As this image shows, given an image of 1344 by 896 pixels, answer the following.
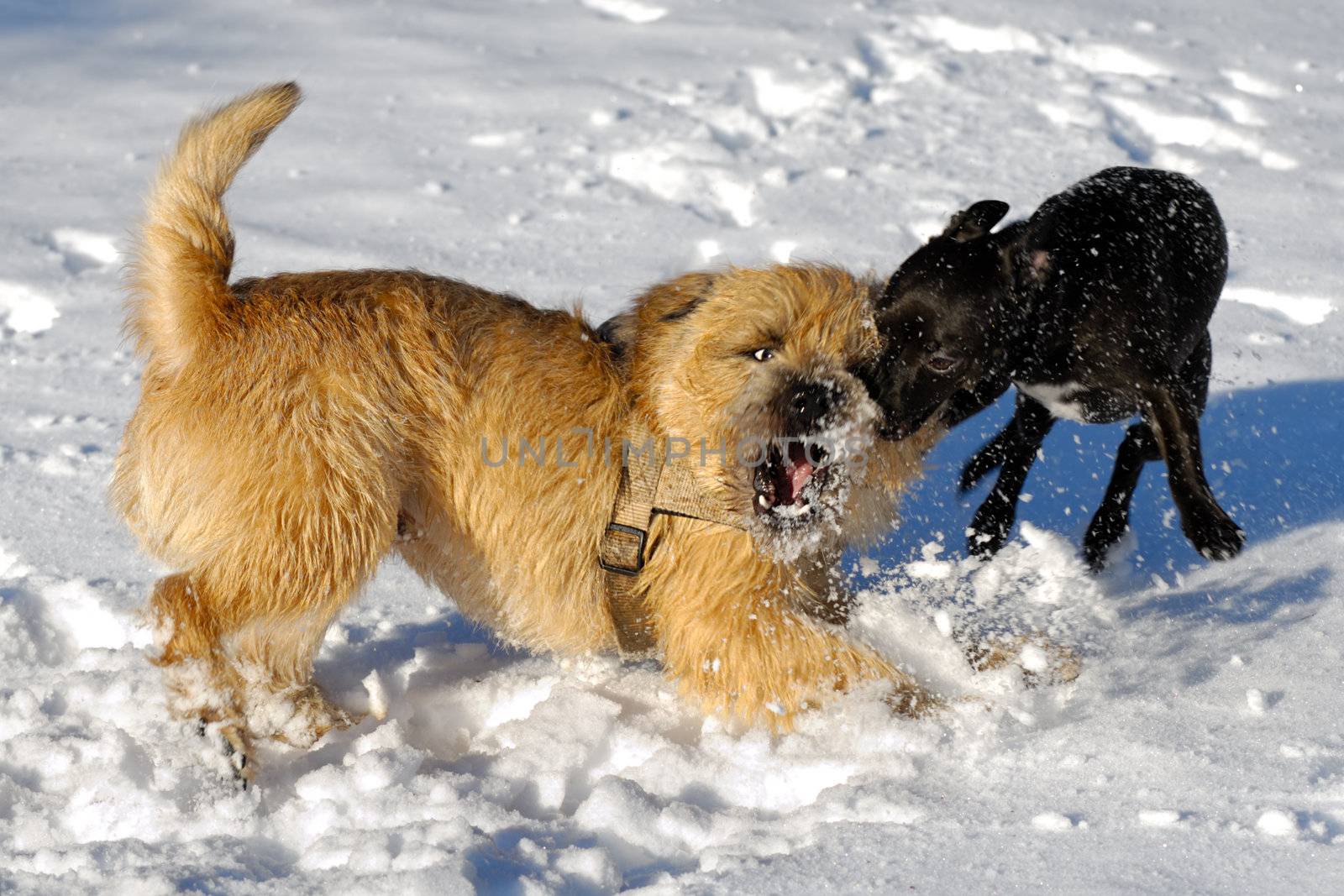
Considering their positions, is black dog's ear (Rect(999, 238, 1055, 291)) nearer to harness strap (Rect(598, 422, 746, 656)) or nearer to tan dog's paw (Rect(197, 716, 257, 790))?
harness strap (Rect(598, 422, 746, 656))

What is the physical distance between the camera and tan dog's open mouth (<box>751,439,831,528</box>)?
275cm

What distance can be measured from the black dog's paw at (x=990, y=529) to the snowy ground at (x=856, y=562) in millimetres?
93

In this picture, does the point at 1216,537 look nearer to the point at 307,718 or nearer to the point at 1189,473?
the point at 1189,473

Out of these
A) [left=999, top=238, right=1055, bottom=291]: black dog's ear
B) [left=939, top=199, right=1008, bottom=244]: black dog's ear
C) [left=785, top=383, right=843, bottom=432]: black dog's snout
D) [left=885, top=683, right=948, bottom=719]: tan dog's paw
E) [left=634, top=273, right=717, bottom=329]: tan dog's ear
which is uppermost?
[left=939, top=199, right=1008, bottom=244]: black dog's ear

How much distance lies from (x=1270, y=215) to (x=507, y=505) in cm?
410

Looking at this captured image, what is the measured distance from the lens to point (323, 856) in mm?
2354

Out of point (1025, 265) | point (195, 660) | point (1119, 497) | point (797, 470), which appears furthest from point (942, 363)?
point (195, 660)

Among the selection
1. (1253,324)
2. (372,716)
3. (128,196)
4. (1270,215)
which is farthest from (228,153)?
(1270,215)

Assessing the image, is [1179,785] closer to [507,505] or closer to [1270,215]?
[507,505]

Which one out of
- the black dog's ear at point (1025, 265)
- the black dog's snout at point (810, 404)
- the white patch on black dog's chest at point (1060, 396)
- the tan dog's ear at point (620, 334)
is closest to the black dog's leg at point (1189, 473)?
the white patch on black dog's chest at point (1060, 396)

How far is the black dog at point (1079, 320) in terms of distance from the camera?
9.79 feet

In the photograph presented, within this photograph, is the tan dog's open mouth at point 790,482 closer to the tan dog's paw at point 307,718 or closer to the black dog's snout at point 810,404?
the black dog's snout at point 810,404

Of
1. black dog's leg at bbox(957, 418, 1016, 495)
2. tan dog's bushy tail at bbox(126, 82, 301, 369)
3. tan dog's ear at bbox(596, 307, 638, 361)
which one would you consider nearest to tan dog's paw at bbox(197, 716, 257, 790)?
tan dog's bushy tail at bbox(126, 82, 301, 369)

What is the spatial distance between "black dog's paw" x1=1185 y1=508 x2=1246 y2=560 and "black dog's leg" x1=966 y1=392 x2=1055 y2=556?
559mm
